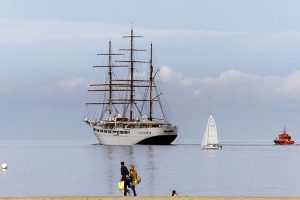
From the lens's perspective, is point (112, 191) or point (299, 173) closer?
point (112, 191)

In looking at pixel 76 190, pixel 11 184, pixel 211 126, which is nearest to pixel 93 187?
pixel 76 190

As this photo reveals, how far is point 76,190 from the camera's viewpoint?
260ft

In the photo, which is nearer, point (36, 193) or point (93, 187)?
point (36, 193)

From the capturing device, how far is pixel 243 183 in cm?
9200

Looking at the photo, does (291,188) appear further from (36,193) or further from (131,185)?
(131,185)

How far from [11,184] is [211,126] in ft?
334

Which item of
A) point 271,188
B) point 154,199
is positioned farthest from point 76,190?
point 154,199

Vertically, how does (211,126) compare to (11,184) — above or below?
above

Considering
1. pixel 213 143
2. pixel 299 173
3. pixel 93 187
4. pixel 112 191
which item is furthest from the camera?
pixel 213 143

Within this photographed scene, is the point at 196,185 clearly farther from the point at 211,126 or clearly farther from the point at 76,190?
the point at 211,126

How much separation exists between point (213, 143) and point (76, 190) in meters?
122

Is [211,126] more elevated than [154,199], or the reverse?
[211,126]

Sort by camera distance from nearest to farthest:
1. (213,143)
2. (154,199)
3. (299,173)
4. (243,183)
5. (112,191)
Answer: (154,199), (112,191), (243,183), (299,173), (213,143)

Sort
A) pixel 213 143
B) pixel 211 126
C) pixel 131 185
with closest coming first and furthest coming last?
1. pixel 131 185
2. pixel 211 126
3. pixel 213 143
